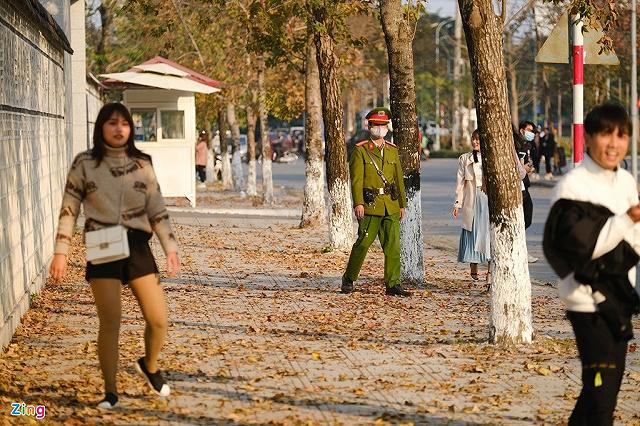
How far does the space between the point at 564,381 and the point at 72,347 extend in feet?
12.0

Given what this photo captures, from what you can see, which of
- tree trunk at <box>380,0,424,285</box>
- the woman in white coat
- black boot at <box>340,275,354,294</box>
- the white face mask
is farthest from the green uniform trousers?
the woman in white coat

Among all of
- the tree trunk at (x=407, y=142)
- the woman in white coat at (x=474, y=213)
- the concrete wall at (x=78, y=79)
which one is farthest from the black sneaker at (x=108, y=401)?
the concrete wall at (x=78, y=79)

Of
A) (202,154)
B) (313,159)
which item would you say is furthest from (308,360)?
(202,154)

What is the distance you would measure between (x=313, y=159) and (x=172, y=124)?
7448 millimetres

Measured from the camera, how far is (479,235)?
15461 millimetres

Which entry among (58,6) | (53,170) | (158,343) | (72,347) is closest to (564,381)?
(158,343)

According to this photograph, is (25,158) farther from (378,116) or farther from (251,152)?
(251,152)

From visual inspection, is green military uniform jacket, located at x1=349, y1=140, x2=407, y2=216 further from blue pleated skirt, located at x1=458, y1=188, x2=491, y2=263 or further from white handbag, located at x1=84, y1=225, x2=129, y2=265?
white handbag, located at x1=84, y1=225, x2=129, y2=265

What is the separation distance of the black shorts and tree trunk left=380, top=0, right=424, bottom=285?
23.0ft

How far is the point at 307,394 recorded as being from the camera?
880cm

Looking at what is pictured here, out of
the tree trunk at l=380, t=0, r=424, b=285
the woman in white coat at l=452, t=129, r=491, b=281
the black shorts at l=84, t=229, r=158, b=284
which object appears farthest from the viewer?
the woman in white coat at l=452, t=129, r=491, b=281

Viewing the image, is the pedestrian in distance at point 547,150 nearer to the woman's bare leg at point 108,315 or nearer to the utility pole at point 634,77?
the utility pole at point 634,77

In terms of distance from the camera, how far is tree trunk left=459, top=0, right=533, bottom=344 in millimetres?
10836

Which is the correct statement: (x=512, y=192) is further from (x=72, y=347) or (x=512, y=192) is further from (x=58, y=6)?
(x=58, y=6)
